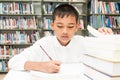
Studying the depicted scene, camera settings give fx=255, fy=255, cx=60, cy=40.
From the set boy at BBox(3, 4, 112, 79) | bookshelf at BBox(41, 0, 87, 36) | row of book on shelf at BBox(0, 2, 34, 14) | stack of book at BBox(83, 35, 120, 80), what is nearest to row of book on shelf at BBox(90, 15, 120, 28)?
bookshelf at BBox(41, 0, 87, 36)

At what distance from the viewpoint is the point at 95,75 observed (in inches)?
28.7

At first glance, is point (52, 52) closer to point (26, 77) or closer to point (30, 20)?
point (26, 77)

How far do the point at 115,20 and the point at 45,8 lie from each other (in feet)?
5.06

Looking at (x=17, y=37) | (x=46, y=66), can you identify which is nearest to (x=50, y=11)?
(x=17, y=37)

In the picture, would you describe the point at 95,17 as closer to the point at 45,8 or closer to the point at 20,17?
the point at 45,8

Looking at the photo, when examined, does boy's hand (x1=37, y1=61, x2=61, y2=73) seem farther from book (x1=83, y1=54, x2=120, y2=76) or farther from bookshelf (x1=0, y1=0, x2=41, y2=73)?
bookshelf (x1=0, y1=0, x2=41, y2=73)

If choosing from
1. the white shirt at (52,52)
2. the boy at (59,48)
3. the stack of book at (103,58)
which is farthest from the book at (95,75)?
the white shirt at (52,52)

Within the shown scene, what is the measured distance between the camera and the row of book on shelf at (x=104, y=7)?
5.46m

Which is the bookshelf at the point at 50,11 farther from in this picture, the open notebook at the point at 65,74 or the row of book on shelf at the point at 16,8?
the open notebook at the point at 65,74

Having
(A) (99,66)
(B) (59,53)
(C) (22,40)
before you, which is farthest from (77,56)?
(C) (22,40)

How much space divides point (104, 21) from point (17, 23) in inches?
73.0

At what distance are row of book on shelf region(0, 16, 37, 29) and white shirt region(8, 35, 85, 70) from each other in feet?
13.2

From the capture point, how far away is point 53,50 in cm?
128

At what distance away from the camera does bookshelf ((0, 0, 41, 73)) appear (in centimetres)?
530
